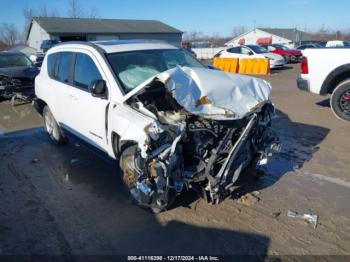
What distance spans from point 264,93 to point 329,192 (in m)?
1.56

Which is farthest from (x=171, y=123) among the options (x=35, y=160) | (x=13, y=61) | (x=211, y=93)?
(x=13, y=61)

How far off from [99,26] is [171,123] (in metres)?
48.8

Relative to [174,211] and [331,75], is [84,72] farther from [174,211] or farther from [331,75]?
[331,75]

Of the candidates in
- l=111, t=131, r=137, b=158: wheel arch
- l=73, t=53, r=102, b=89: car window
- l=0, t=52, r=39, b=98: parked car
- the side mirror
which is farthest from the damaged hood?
l=0, t=52, r=39, b=98: parked car

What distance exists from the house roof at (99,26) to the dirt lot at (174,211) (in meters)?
42.2

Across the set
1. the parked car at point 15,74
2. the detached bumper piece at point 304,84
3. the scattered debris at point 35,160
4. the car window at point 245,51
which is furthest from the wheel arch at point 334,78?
the car window at point 245,51

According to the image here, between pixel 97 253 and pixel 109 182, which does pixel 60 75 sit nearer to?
pixel 109 182

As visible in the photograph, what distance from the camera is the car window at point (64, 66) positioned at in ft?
18.4

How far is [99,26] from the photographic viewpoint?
49.0m

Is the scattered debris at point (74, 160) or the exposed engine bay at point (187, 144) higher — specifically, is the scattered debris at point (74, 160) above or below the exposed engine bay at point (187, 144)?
below

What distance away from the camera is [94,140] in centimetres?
488

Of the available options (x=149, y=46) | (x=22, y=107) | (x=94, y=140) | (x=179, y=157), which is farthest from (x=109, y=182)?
(x=22, y=107)

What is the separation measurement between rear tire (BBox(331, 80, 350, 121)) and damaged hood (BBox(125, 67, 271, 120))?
4284 mm

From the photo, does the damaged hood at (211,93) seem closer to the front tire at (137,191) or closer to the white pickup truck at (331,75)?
the front tire at (137,191)
